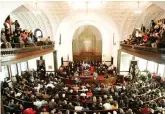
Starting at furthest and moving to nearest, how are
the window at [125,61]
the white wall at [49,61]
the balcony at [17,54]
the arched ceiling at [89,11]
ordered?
the white wall at [49,61]
the window at [125,61]
the arched ceiling at [89,11]
the balcony at [17,54]

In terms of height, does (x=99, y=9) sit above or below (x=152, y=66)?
above

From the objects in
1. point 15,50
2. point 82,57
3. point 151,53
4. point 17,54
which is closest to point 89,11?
point 82,57

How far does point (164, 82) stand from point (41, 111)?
11.3 metres

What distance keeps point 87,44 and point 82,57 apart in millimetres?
2291

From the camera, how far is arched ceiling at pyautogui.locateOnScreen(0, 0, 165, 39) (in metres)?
18.4

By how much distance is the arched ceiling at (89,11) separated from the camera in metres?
18.4

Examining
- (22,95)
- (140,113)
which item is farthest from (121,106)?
(22,95)

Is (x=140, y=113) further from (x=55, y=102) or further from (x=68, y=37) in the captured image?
(x=68, y=37)

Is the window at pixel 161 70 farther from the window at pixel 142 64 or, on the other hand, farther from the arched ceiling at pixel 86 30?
the arched ceiling at pixel 86 30

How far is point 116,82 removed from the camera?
20984 millimetres

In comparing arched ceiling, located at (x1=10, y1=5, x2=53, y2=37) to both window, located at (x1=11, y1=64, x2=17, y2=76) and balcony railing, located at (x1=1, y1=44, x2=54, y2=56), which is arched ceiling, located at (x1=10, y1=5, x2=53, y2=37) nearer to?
window, located at (x1=11, y1=64, x2=17, y2=76)

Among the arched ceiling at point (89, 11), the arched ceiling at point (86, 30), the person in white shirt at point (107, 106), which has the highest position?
the arched ceiling at point (89, 11)

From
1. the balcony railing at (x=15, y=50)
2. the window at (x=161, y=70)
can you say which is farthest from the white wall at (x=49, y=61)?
the window at (x=161, y=70)

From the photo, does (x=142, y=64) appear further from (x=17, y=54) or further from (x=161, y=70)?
(x=17, y=54)
